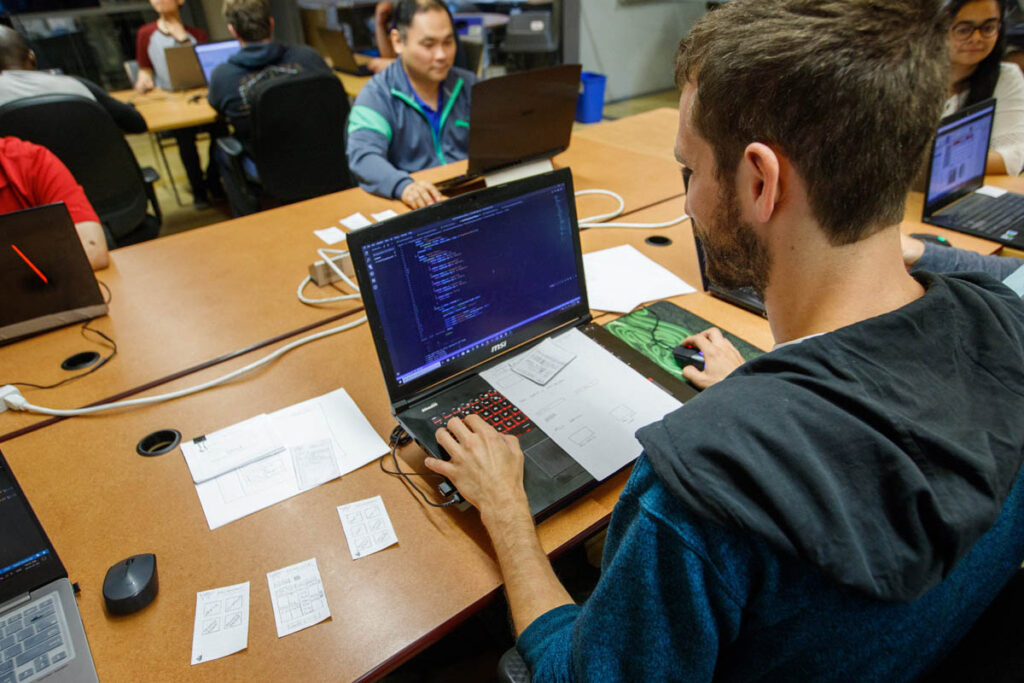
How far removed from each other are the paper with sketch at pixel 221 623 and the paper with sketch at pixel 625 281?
936 millimetres

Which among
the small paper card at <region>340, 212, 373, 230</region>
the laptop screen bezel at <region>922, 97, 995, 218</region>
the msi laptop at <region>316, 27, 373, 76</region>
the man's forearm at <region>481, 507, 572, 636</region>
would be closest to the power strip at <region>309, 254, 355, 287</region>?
the small paper card at <region>340, 212, 373, 230</region>

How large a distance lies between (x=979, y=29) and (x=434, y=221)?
209 cm

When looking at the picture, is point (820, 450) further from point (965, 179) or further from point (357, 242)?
point (965, 179)

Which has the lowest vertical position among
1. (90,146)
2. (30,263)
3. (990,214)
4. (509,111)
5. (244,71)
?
(990,214)

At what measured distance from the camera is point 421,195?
6.61ft

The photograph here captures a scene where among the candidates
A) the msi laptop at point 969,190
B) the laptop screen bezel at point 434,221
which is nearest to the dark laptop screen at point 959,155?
the msi laptop at point 969,190

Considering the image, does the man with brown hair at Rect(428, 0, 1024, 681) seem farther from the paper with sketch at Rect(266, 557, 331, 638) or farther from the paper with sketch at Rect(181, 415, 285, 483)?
the paper with sketch at Rect(181, 415, 285, 483)

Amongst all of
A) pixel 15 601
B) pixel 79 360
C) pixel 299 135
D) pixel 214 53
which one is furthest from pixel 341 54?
pixel 15 601

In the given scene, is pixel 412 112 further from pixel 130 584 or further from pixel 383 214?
pixel 130 584

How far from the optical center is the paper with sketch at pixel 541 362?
113cm

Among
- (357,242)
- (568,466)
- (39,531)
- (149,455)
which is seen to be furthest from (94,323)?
(568,466)

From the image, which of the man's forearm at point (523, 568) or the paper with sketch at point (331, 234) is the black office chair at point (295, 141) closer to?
the paper with sketch at point (331, 234)

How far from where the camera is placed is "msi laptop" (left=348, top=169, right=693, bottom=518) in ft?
3.18

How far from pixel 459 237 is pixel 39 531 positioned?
758 mm
